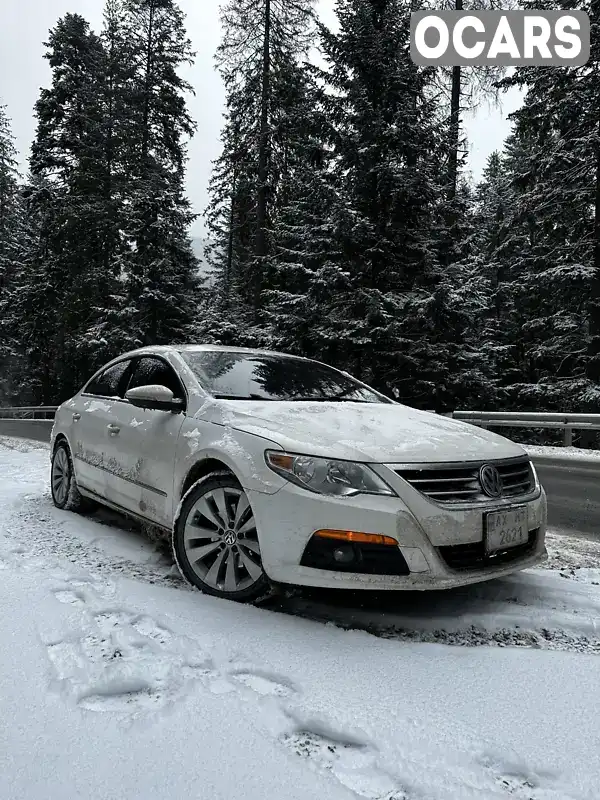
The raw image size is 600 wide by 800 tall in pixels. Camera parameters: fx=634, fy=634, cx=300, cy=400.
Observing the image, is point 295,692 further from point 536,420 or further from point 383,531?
point 536,420

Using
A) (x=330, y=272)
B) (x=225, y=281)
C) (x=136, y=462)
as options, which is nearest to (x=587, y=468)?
(x=330, y=272)

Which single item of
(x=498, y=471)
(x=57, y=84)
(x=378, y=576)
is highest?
(x=57, y=84)

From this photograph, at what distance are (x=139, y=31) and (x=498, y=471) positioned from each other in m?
27.4

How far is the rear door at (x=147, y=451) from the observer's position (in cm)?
401

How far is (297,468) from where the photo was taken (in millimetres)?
3127

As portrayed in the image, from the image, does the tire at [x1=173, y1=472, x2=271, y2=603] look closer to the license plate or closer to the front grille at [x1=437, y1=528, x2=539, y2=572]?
the front grille at [x1=437, y1=528, x2=539, y2=572]

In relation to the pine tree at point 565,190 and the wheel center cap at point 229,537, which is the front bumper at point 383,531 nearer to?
the wheel center cap at point 229,537

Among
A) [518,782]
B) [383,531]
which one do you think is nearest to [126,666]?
[383,531]

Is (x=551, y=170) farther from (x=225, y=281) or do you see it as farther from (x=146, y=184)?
(x=146, y=184)

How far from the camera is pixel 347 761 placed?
2012mm

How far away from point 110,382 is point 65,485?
108 cm

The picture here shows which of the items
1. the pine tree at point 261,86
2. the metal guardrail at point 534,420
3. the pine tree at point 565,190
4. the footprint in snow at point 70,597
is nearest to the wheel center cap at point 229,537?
the footprint in snow at point 70,597

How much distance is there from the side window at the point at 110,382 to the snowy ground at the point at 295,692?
1817 millimetres

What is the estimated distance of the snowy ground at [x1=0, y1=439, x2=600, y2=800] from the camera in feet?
6.30
